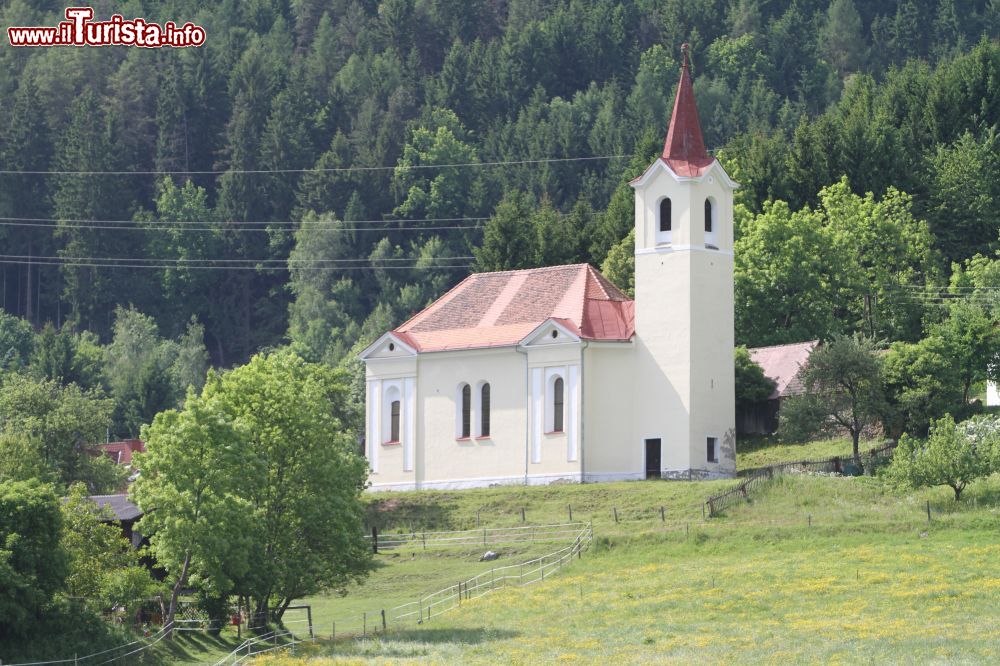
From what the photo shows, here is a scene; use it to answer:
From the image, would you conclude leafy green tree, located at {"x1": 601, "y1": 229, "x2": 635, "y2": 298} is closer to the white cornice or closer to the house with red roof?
the house with red roof

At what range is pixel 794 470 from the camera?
82.9m

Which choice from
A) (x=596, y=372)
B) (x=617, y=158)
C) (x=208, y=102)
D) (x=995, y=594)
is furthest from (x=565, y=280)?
(x=208, y=102)

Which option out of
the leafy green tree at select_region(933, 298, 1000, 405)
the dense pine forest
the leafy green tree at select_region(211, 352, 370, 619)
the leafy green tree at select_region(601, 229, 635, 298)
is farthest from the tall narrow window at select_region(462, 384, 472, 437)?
the dense pine forest

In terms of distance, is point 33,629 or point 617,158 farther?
point 617,158

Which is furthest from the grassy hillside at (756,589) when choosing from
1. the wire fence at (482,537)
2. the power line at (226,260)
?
the power line at (226,260)

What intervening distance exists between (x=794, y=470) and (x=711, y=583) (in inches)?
666

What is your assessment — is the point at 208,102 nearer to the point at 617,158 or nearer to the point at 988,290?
the point at 617,158

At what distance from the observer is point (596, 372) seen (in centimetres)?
8956

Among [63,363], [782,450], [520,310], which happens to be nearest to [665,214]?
[520,310]

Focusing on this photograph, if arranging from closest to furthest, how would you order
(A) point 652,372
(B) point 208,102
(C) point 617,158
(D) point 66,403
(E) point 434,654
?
(E) point 434,654, (A) point 652,372, (D) point 66,403, (C) point 617,158, (B) point 208,102

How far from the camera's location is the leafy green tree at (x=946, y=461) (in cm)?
7475

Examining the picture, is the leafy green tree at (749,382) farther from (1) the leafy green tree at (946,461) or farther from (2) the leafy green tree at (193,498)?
(2) the leafy green tree at (193,498)

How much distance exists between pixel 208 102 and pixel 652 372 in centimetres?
10807

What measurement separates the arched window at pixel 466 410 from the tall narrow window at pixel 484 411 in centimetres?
50
